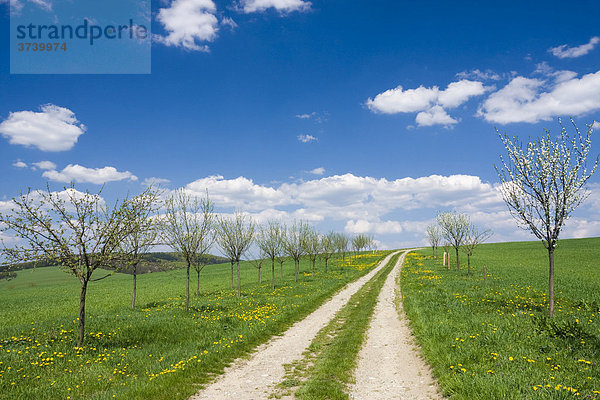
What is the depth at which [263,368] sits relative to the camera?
9820 millimetres

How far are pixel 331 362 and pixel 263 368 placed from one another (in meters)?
2.11

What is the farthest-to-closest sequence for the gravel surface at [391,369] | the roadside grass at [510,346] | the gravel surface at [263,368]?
the gravel surface at [263,368]
the gravel surface at [391,369]
the roadside grass at [510,346]

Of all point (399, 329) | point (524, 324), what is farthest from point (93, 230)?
point (524, 324)

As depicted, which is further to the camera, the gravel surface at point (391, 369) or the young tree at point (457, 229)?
the young tree at point (457, 229)

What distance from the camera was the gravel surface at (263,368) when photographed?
8008 millimetres

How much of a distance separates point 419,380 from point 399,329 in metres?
5.78

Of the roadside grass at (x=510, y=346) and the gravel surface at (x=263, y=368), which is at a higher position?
the roadside grass at (x=510, y=346)

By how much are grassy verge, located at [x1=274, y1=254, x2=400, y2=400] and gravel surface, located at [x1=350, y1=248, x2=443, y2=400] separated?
33cm

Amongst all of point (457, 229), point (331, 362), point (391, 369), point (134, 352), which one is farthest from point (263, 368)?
point (457, 229)

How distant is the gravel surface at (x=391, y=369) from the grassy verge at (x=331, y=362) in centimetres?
33

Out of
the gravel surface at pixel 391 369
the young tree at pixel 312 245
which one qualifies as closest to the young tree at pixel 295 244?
the young tree at pixel 312 245

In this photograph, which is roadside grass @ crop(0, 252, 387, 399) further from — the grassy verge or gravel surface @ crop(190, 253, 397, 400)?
the grassy verge

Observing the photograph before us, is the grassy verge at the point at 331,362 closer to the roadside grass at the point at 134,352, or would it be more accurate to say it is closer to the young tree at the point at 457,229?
the roadside grass at the point at 134,352

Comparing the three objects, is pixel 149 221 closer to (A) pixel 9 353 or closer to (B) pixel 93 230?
(B) pixel 93 230
